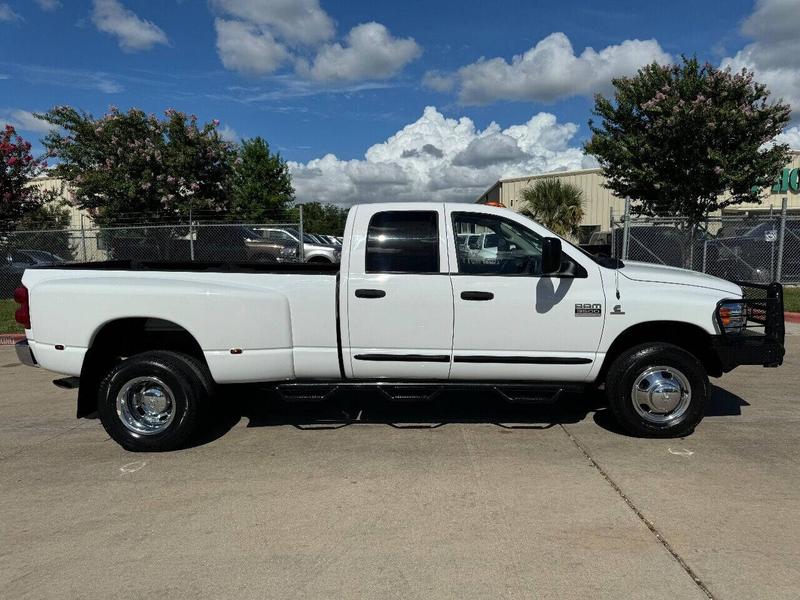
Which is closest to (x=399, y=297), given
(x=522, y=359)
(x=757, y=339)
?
(x=522, y=359)

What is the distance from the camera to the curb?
10.1 m

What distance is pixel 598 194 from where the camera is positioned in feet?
120

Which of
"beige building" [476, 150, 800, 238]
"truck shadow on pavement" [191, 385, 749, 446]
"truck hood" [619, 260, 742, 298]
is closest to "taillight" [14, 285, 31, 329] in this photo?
"truck shadow on pavement" [191, 385, 749, 446]

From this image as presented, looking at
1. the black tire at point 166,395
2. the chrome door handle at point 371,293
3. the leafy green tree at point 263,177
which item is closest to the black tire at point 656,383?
the chrome door handle at point 371,293

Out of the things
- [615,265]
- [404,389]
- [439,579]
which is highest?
[615,265]

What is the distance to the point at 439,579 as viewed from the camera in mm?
2945

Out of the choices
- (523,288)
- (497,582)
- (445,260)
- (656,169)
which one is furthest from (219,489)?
(656,169)

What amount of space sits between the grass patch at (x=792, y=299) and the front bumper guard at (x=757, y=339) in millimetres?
6853

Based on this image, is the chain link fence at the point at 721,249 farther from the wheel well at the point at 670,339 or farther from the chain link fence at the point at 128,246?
the wheel well at the point at 670,339

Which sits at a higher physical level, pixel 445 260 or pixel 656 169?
pixel 656 169

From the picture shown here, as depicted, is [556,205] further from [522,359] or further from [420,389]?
[420,389]

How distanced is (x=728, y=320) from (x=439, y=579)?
3284 mm

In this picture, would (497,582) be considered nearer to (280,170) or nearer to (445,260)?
(445,260)

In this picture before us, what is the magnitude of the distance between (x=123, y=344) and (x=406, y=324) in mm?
2426
